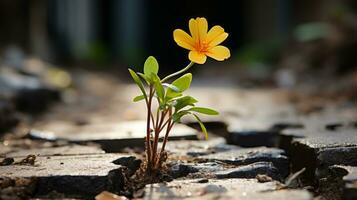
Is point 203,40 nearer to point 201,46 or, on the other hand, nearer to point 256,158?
point 201,46

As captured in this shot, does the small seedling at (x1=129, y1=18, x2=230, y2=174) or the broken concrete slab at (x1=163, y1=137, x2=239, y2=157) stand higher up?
the small seedling at (x1=129, y1=18, x2=230, y2=174)

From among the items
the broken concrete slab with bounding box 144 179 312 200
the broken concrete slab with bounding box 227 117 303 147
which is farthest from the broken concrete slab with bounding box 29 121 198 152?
the broken concrete slab with bounding box 144 179 312 200

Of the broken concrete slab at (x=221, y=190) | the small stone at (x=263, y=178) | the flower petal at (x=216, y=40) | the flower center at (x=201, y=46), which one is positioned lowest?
the broken concrete slab at (x=221, y=190)

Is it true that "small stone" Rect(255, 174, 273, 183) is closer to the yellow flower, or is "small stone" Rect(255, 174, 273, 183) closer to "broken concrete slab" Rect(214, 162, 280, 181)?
"broken concrete slab" Rect(214, 162, 280, 181)

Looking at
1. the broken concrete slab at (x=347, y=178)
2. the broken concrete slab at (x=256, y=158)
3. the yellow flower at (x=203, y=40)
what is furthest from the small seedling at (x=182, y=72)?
the broken concrete slab at (x=347, y=178)

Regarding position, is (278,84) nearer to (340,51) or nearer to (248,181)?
(340,51)

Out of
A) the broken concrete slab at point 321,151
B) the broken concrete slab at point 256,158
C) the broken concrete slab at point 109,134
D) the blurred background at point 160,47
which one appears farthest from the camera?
the blurred background at point 160,47

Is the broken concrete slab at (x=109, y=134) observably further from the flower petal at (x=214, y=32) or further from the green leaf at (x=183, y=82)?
the flower petal at (x=214, y=32)
